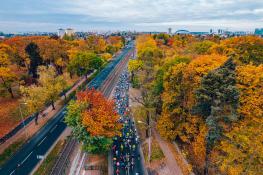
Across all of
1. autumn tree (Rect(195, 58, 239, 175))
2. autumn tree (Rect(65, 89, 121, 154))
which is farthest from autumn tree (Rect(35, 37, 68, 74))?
autumn tree (Rect(195, 58, 239, 175))

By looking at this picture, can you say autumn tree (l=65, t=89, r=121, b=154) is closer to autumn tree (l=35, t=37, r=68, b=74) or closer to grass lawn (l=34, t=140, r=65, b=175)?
grass lawn (l=34, t=140, r=65, b=175)

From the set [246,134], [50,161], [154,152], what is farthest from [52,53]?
[246,134]

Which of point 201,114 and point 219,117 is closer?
point 219,117

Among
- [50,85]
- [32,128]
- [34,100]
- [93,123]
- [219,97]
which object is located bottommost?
[32,128]

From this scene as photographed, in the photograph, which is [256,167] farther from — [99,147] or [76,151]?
[76,151]

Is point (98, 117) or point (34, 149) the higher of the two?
point (98, 117)

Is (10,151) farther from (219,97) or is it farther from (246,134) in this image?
(246,134)

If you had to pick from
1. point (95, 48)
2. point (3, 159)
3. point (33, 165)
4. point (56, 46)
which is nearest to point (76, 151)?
point (33, 165)
